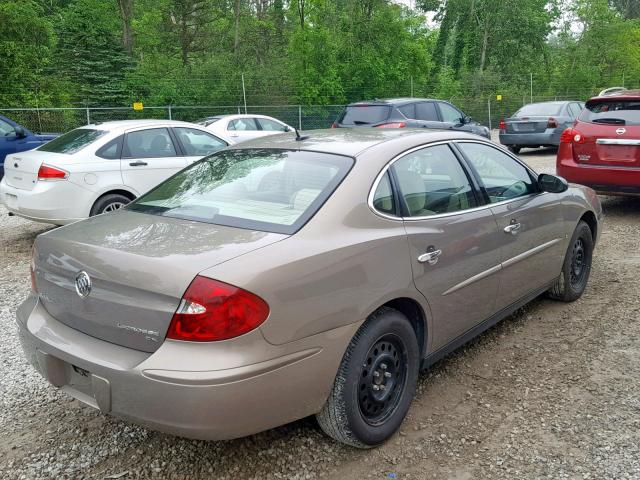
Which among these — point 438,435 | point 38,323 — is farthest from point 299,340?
point 38,323

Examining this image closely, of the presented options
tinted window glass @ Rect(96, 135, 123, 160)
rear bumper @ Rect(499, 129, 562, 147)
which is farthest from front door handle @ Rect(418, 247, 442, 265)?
rear bumper @ Rect(499, 129, 562, 147)

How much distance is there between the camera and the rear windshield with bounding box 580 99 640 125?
764 cm

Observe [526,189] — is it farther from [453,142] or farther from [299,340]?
[299,340]

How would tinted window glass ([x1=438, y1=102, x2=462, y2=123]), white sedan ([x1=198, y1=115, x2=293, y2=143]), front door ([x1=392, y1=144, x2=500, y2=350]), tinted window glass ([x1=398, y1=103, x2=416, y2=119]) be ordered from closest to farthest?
front door ([x1=392, y1=144, x2=500, y2=350]) → tinted window glass ([x1=398, y1=103, x2=416, y2=119]) → tinted window glass ([x1=438, y1=102, x2=462, y2=123]) → white sedan ([x1=198, y1=115, x2=293, y2=143])

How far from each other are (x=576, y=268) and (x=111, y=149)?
5.28 meters

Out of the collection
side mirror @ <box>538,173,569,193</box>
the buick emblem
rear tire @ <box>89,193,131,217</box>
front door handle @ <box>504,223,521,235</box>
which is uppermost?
side mirror @ <box>538,173,569,193</box>

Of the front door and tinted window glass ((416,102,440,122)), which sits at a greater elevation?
tinted window glass ((416,102,440,122))

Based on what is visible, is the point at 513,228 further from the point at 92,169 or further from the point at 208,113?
the point at 208,113

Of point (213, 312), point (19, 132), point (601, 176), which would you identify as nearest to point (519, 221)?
point (213, 312)

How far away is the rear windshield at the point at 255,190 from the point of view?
294cm

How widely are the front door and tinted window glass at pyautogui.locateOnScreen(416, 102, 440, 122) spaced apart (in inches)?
396

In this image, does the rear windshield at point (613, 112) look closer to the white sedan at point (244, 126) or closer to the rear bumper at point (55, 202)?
the rear bumper at point (55, 202)

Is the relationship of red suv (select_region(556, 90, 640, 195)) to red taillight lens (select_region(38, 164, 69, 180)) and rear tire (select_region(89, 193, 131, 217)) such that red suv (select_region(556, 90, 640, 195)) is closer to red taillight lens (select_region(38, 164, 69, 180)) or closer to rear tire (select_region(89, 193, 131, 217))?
rear tire (select_region(89, 193, 131, 217))

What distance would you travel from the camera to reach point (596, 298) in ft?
16.8
